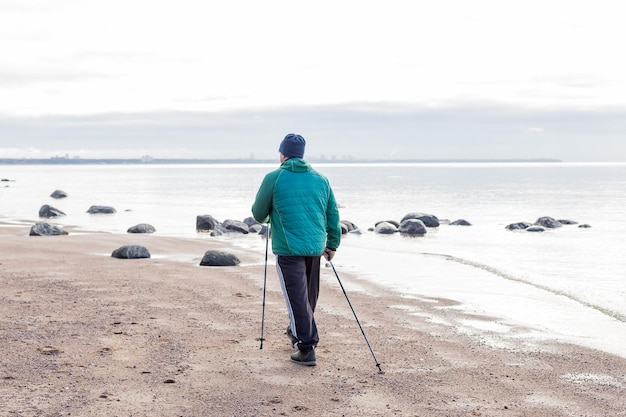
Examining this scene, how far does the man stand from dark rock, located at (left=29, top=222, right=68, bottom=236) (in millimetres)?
18270

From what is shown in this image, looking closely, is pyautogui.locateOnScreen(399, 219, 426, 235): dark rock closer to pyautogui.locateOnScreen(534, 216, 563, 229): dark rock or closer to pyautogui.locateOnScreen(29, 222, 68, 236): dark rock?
pyautogui.locateOnScreen(534, 216, 563, 229): dark rock

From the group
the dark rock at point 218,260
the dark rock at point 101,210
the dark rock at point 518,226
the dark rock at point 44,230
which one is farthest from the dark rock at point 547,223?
the dark rock at point 101,210

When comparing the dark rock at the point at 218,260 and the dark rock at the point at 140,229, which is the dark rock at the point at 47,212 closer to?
the dark rock at the point at 140,229

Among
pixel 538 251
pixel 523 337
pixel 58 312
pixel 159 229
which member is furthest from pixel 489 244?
pixel 58 312

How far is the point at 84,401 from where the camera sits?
6.21 m

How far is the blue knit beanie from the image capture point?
768 cm

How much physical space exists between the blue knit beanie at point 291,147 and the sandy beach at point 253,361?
85.9 inches

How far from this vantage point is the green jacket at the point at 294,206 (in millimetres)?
7535

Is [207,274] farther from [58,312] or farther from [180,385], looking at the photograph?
[180,385]

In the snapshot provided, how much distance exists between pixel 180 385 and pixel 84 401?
0.92 meters

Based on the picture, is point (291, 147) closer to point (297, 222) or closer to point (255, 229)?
point (297, 222)

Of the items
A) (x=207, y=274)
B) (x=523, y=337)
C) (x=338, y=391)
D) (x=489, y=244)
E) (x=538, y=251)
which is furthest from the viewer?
(x=489, y=244)

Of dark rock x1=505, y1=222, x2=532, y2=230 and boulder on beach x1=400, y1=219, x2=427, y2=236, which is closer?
boulder on beach x1=400, y1=219, x2=427, y2=236

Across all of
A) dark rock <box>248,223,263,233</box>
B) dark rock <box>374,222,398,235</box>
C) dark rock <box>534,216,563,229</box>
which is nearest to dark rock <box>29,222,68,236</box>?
dark rock <box>248,223,263,233</box>
